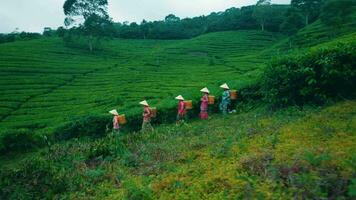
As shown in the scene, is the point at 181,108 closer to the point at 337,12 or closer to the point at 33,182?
the point at 33,182

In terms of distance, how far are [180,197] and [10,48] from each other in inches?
1775

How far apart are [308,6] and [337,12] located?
19.2 meters

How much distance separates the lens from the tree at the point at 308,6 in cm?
5638

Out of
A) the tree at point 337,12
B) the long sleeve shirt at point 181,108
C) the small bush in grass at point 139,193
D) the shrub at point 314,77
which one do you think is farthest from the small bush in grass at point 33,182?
the tree at point 337,12

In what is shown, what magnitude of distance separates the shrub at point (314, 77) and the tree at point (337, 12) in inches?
1045

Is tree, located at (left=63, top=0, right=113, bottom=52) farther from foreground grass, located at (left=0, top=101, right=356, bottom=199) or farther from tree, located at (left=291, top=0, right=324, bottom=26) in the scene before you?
foreground grass, located at (left=0, top=101, right=356, bottom=199)

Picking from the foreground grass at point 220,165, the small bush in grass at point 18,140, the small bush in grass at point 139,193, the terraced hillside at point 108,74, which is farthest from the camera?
the terraced hillside at point 108,74

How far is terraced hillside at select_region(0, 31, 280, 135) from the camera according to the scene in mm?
26047

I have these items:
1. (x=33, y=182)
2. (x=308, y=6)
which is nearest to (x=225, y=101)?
(x=33, y=182)

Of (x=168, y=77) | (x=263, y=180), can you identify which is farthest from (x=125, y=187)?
(x=168, y=77)

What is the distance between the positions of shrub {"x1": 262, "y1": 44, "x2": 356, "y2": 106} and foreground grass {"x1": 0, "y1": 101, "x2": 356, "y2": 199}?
32.7 inches

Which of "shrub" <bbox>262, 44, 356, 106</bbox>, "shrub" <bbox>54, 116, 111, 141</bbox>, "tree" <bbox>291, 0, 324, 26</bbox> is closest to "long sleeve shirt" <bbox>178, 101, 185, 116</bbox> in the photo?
"shrub" <bbox>54, 116, 111, 141</bbox>

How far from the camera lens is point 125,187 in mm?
7852

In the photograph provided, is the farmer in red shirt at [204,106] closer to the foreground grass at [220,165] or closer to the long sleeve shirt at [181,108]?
the long sleeve shirt at [181,108]
